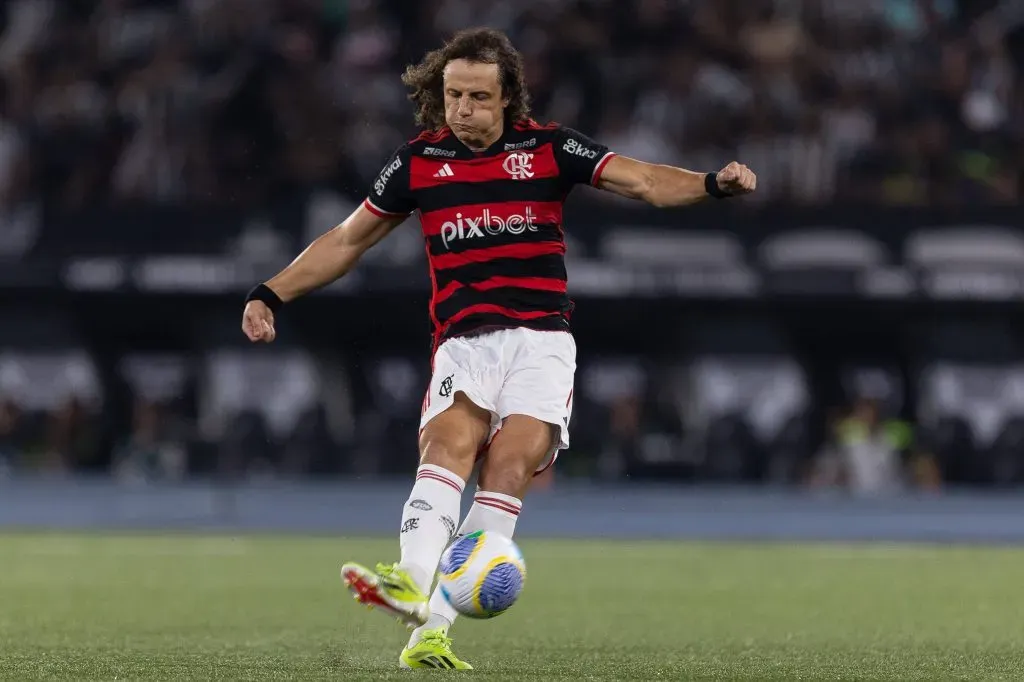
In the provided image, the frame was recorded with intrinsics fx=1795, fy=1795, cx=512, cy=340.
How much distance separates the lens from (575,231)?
15141mm

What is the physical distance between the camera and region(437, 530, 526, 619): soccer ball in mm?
5199

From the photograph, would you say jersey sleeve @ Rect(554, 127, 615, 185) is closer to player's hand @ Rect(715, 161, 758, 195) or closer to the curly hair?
the curly hair

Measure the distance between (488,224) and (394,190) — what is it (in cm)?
37

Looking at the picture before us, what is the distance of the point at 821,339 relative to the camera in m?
16.4

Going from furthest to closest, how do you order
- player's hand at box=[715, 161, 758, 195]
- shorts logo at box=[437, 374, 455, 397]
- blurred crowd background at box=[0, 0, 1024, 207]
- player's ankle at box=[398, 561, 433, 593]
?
blurred crowd background at box=[0, 0, 1024, 207], shorts logo at box=[437, 374, 455, 397], player's hand at box=[715, 161, 758, 195], player's ankle at box=[398, 561, 433, 593]

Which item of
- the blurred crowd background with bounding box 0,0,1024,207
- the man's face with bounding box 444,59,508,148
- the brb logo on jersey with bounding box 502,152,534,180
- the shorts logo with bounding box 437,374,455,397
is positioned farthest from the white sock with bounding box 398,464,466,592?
the blurred crowd background with bounding box 0,0,1024,207

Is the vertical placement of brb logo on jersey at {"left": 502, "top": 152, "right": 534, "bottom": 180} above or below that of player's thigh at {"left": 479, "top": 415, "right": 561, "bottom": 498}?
above

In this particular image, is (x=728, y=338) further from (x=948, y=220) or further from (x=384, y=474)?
(x=384, y=474)

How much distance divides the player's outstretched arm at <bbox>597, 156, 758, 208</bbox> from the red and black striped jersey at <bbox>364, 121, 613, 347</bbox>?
55 millimetres

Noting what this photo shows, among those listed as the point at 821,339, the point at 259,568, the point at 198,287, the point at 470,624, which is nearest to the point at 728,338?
the point at 821,339

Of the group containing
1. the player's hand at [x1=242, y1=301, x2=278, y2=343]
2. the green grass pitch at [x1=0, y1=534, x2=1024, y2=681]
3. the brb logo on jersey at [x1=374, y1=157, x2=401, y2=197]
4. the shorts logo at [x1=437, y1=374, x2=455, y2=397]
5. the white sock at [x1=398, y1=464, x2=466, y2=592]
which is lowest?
the green grass pitch at [x1=0, y1=534, x2=1024, y2=681]

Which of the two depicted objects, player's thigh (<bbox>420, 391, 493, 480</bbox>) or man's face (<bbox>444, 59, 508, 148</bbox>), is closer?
player's thigh (<bbox>420, 391, 493, 480</bbox>)

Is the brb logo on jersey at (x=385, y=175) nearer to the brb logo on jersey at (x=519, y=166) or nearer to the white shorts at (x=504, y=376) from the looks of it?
the brb logo on jersey at (x=519, y=166)

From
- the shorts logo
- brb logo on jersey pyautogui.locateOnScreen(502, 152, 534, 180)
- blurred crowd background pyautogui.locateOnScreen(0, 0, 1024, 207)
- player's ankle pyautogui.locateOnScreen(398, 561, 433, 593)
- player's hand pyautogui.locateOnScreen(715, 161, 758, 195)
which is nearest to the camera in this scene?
player's ankle pyautogui.locateOnScreen(398, 561, 433, 593)
